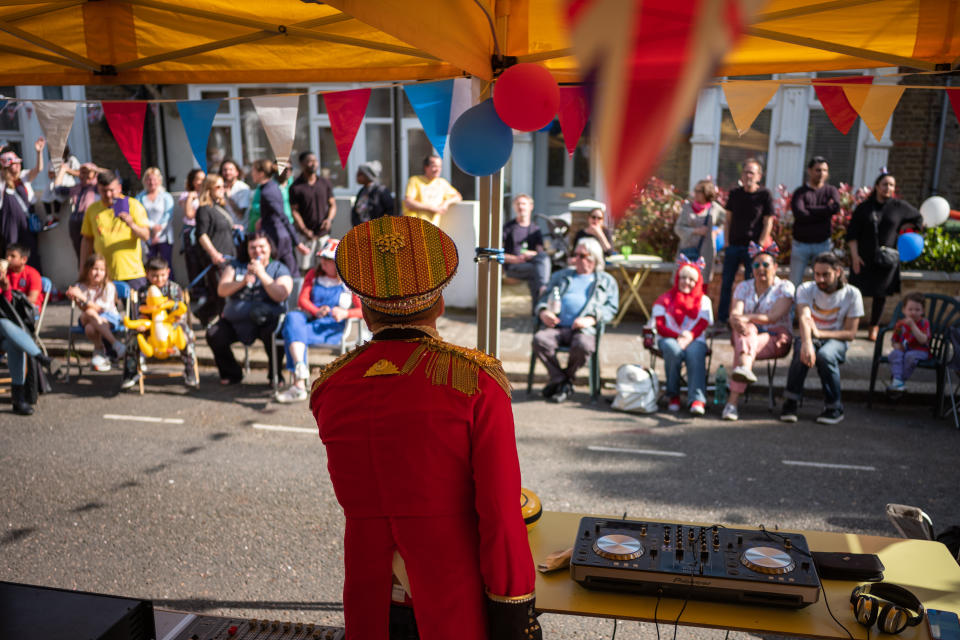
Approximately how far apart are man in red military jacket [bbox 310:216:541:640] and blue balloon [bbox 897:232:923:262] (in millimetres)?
8272

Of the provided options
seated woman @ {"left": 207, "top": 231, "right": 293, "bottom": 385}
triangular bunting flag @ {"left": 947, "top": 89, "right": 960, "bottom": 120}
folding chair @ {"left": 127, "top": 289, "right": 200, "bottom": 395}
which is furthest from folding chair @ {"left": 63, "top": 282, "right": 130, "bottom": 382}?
triangular bunting flag @ {"left": 947, "top": 89, "right": 960, "bottom": 120}

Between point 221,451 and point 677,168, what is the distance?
990cm

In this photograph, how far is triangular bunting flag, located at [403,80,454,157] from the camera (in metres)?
3.93

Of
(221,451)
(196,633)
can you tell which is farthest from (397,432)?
(221,451)

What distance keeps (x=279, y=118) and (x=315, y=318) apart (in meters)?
3.10

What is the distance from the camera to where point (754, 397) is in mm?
7293

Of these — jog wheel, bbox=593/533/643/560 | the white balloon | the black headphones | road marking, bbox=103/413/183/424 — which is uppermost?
the white balloon

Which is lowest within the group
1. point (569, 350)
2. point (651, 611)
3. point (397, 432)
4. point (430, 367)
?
point (569, 350)

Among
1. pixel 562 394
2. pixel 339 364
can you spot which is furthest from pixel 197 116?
pixel 562 394

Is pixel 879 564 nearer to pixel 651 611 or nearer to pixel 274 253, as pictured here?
pixel 651 611

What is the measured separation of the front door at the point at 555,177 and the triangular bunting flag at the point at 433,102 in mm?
10817

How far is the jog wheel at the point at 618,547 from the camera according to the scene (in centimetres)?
228

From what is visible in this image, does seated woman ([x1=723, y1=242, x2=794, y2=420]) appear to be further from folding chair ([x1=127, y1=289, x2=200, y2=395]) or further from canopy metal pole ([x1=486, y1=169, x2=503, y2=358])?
folding chair ([x1=127, y1=289, x2=200, y2=395])

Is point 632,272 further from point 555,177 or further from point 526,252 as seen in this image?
point 555,177
